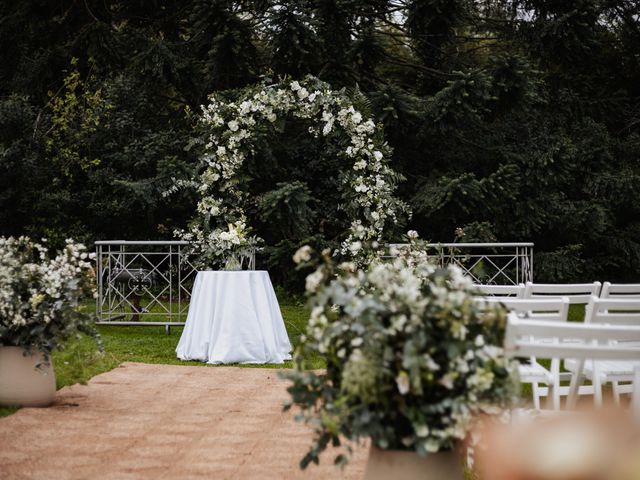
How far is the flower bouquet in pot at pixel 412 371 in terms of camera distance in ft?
9.35

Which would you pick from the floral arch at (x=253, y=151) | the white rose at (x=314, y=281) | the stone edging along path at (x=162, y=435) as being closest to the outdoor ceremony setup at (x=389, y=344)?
the white rose at (x=314, y=281)

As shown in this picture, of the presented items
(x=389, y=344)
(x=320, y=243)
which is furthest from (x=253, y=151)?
(x=389, y=344)

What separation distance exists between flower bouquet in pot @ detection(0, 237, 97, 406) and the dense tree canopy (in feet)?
27.7

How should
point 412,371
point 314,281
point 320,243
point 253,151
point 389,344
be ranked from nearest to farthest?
1. point 412,371
2. point 389,344
3. point 314,281
4. point 253,151
5. point 320,243

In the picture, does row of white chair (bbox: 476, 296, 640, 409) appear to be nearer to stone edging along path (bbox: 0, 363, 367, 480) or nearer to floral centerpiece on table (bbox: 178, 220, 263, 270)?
stone edging along path (bbox: 0, 363, 367, 480)

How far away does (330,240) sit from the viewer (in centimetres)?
1482

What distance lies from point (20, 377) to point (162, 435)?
1.31 metres

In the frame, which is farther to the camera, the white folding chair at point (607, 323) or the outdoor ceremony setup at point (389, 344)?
the white folding chair at point (607, 323)

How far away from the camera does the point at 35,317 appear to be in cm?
583

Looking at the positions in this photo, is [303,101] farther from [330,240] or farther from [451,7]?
[451,7]

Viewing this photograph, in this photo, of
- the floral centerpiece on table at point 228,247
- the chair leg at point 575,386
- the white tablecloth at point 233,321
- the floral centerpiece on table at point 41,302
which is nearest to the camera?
the chair leg at point 575,386

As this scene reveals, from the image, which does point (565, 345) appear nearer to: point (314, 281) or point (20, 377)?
point (314, 281)

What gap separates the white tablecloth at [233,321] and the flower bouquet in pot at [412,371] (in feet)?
18.7

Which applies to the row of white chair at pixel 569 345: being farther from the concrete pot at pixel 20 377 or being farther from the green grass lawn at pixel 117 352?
the concrete pot at pixel 20 377
